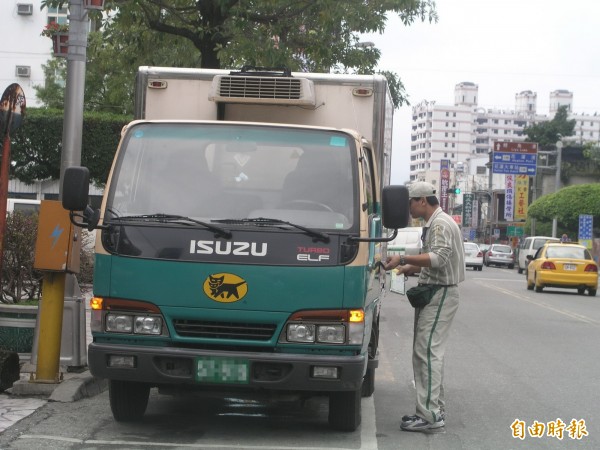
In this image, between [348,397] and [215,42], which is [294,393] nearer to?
[348,397]

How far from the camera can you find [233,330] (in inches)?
277

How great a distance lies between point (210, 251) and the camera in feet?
23.1

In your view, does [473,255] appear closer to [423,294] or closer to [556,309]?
[556,309]

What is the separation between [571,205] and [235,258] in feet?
185

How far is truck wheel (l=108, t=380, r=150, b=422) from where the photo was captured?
7.73m

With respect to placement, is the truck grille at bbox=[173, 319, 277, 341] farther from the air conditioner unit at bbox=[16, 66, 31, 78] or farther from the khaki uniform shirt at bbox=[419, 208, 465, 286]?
the air conditioner unit at bbox=[16, 66, 31, 78]

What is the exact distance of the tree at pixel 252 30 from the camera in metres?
16.9

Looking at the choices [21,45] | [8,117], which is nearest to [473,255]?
[21,45]

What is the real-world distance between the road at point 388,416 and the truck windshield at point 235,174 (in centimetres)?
136

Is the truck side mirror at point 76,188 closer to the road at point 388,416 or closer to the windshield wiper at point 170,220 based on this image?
the windshield wiper at point 170,220

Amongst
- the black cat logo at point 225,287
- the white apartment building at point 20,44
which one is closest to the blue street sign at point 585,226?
the white apartment building at point 20,44

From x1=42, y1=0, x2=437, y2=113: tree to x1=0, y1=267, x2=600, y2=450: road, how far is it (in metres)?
6.02

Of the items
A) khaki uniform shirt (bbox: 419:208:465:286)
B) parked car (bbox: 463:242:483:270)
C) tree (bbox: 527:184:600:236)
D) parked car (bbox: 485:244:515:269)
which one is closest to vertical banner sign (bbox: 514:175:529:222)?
tree (bbox: 527:184:600:236)

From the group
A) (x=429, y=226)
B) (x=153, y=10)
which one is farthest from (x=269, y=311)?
(x=153, y=10)
